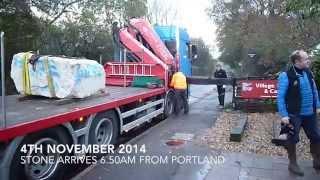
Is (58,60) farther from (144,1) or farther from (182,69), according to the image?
(144,1)

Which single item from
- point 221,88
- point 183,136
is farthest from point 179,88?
point 183,136

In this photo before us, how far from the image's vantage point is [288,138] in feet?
20.1

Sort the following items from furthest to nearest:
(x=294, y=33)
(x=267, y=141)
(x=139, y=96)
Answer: (x=294, y=33)
(x=139, y=96)
(x=267, y=141)

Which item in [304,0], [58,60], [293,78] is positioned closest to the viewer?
[293,78]

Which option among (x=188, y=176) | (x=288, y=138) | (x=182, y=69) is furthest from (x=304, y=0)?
(x=182, y=69)

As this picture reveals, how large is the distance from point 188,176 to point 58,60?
9.06ft

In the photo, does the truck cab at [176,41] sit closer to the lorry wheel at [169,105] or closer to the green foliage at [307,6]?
the lorry wheel at [169,105]

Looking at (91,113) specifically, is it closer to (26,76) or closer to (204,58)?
(26,76)

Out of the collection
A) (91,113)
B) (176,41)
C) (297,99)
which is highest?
(176,41)

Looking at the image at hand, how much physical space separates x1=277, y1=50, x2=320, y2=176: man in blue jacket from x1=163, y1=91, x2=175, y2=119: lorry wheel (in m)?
6.12

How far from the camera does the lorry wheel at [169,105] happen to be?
12012 millimetres

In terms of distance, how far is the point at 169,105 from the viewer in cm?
1241

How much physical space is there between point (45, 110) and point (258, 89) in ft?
28.4

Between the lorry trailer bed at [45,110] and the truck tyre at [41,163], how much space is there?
7.1 inches
